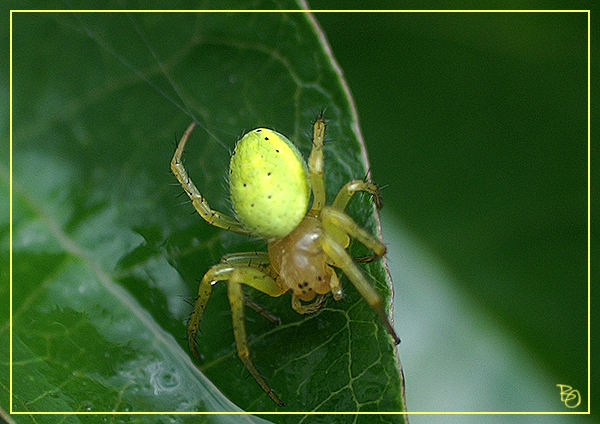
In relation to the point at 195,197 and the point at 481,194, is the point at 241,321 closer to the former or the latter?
the point at 195,197

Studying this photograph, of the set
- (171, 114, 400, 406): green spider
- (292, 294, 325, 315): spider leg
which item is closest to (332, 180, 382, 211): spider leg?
(171, 114, 400, 406): green spider

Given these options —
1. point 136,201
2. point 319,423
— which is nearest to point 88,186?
point 136,201

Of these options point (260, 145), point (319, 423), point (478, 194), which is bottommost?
point (319, 423)

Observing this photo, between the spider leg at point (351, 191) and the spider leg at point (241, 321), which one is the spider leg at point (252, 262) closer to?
the spider leg at point (241, 321)

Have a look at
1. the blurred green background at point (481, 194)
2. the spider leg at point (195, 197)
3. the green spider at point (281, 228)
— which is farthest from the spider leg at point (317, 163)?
the blurred green background at point (481, 194)

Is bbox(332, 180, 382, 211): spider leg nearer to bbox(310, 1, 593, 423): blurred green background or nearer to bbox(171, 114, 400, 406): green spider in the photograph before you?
bbox(171, 114, 400, 406): green spider

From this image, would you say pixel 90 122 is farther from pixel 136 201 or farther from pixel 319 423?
pixel 319 423
